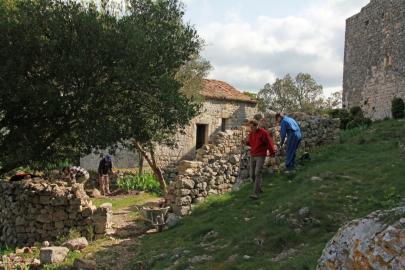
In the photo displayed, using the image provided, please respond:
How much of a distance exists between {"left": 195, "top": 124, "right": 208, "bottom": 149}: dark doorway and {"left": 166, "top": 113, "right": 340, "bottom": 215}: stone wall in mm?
11370

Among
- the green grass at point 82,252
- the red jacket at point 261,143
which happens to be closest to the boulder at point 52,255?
the green grass at point 82,252

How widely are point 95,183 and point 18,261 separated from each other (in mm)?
10959

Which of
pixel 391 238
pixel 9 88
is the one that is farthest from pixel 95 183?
pixel 391 238

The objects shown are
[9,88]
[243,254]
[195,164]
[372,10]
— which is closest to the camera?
[243,254]

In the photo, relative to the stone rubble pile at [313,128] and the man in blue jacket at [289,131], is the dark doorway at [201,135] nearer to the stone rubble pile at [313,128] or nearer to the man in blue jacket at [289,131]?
the stone rubble pile at [313,128]

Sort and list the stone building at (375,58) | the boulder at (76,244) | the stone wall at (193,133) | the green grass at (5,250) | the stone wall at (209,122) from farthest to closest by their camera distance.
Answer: the stone wall at (209,122), the stone wall at (193,133), the stone building at (375,58), the green grass at (5,250), the boulder at (76,244)

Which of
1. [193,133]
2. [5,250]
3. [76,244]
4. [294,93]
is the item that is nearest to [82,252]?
[76,244]

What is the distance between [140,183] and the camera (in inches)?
832

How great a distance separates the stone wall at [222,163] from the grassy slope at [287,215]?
0.85 m

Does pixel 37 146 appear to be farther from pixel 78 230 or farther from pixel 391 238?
pixel 391 238

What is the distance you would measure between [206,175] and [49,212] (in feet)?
15.2

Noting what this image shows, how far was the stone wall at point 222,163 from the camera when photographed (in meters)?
13.1

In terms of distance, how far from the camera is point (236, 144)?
16391 mm

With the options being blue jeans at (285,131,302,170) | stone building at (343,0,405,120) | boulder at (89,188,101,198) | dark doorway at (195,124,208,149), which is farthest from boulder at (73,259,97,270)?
dark doorway at (195,124,208,149)
